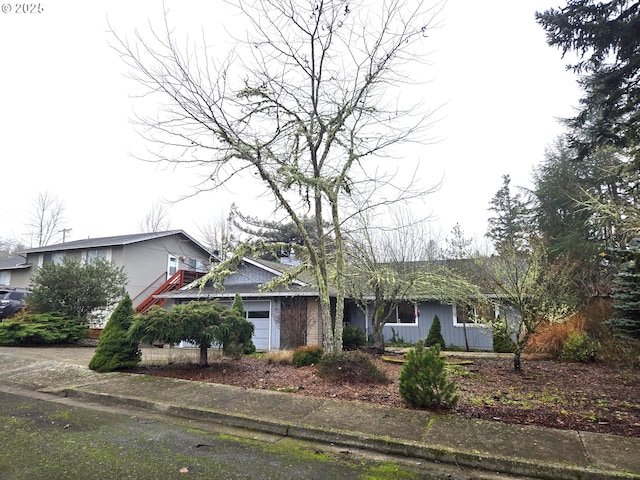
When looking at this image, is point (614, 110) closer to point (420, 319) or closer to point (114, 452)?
point (420, 319)

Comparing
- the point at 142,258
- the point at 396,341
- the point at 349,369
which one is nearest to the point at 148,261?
the point at 142,258

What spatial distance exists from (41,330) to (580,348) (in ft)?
54.2

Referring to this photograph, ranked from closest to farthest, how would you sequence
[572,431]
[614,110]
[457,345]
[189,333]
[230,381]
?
[572,431] → [230,381] → [189,333] → [614,110] → [457,345]

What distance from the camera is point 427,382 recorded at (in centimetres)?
523

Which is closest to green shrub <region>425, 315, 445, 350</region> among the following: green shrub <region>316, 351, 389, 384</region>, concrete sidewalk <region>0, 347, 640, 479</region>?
green shrub <region>316, 351, 389, 384</region>

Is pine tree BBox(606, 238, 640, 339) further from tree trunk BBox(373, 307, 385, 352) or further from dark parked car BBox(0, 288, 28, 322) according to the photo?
dark parked car BBox(0, 288, 28, 322)

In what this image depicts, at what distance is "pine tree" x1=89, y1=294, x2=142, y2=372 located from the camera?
7.90 meters

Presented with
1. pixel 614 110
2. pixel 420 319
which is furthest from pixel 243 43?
pixel 420 319

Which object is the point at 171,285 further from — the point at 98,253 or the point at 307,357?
the point at 307,357

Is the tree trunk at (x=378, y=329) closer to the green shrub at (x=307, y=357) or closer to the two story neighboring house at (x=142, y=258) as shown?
the green shrub at (x=307, y=357)

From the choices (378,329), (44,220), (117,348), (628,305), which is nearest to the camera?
(117,348)

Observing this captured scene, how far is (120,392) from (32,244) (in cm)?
4344

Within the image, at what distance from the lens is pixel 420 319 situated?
17766mm

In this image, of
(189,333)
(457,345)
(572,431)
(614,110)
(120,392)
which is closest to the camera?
(572,431)
